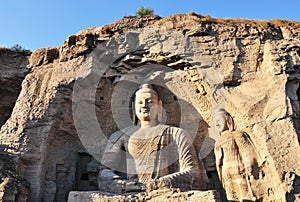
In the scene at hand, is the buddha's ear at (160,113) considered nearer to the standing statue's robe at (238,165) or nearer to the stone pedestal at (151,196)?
the standing statue's robe at (238,165)

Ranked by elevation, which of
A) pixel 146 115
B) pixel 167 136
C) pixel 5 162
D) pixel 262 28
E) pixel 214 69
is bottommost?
pixel 5 162

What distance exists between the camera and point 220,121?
7.42m

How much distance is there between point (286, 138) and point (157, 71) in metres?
3.20

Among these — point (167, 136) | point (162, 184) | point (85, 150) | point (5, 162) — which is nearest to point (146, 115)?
point (167, 136)

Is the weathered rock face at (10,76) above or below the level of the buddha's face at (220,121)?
above

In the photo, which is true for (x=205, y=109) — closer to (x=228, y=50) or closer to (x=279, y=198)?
(x=228, y=50)

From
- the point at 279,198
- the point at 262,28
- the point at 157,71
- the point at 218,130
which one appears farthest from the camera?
the point at 157,71

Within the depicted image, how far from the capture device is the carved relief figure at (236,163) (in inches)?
264

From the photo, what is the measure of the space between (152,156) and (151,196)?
5.05ft

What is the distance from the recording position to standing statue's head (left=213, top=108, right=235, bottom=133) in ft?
24.3

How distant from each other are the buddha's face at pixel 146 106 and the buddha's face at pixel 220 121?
55.3 inches

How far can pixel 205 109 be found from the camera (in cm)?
832

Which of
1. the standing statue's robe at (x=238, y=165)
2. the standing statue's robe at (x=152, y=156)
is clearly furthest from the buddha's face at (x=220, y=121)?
the standing statue's robe at (x=152, y=156)

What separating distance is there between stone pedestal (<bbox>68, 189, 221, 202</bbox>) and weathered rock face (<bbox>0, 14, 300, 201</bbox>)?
1.29 meters
